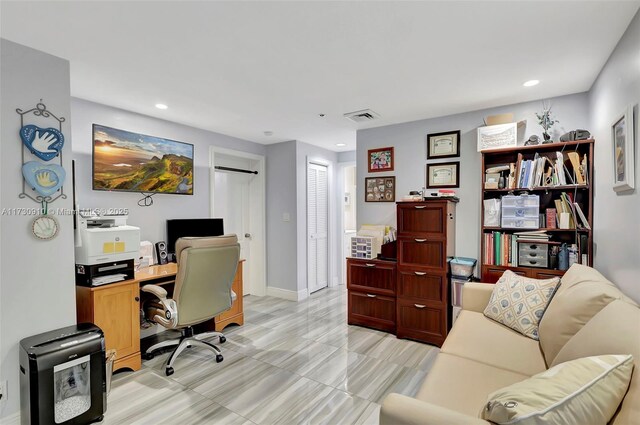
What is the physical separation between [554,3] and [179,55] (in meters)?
2.21

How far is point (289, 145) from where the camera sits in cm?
463

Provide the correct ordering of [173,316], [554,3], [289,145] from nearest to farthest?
1. [554,3]
2. [173,316]
3. [289,145]

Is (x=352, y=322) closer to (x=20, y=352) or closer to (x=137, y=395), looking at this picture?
(x=137, y=395)

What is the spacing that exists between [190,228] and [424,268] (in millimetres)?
2674

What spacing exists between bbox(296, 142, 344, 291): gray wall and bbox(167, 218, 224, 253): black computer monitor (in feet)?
4.03

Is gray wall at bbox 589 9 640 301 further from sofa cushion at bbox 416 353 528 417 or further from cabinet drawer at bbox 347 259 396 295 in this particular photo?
cabinet drawer at bbox 347 259 396 295

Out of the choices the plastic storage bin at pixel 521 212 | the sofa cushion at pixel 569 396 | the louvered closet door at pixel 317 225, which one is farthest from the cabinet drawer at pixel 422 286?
the sofa cushion at pixel 569 396

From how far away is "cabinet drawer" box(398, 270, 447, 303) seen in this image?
3055mm

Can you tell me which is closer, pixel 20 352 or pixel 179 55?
pixel 20 352

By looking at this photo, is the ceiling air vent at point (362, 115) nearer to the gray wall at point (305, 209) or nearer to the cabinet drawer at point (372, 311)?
the gray wall at point (305, 209)

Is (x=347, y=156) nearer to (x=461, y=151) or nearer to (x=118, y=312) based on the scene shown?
(x=461, y=151)

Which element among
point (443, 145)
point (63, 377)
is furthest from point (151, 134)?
point (443, 145)

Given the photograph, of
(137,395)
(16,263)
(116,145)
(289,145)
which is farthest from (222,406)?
(289,145)

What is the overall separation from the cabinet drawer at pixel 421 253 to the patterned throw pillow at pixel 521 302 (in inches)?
27.6
